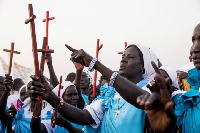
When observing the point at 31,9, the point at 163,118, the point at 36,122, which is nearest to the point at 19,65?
the point at 36,122

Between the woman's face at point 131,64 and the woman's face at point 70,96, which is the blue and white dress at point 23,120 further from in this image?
the woman's face at point 131,64

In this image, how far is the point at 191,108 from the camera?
2.28 metres

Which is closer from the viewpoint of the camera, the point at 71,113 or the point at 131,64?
the point at 71,113

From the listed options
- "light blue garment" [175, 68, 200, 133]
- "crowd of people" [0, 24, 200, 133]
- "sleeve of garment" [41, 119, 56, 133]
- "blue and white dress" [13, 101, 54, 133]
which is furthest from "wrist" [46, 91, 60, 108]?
"blue and white dress" [13, 101, 54, 133]

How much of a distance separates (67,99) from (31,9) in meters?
2.37

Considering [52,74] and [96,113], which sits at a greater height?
[52,74]

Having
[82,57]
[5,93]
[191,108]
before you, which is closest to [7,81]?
[5,93]

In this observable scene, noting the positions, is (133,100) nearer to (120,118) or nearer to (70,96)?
(120,118)

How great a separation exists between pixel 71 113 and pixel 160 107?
4.60 ft

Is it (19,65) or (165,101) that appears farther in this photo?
(19,65)

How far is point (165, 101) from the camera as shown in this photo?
1.61 meters

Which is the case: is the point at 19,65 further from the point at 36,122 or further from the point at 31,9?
the point at 31,9

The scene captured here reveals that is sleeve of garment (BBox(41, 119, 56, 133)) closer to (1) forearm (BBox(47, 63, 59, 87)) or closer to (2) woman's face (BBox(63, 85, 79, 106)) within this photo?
(2) woman's face (BBox(63, 85, 79, 106))

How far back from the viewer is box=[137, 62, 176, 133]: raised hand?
158 centimetres
